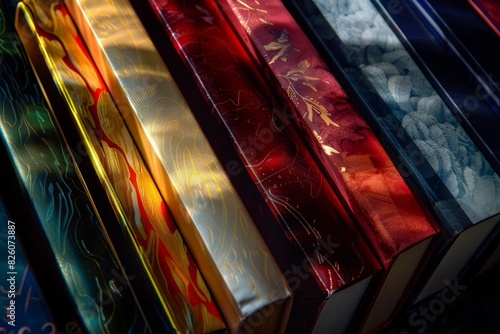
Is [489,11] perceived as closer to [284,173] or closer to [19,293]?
[284,173]

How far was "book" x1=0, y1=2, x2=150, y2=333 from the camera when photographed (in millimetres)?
611

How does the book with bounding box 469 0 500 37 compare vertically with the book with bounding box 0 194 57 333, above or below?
above

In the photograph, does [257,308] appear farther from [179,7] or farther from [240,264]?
[179,7]

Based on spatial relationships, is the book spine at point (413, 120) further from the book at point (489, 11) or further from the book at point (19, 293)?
the book at point (19, 293)

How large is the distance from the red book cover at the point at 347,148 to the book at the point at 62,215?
0.84ft

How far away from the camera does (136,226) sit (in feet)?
2.16

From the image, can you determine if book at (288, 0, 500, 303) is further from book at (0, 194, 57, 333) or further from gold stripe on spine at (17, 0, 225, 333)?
book at (0, 194, 57, 333)

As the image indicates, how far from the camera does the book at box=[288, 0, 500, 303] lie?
28.3 inches

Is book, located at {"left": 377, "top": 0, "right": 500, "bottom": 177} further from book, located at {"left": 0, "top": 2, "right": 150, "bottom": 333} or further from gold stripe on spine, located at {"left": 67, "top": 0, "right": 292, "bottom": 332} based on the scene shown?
book, located at {"left": 0, "top": 2, "right": 150, "bottom": 333}

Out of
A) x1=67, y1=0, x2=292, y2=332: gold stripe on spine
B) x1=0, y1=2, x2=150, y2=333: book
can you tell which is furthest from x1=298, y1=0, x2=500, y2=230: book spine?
x1=0, y1=2, x2=150, y2=333: book

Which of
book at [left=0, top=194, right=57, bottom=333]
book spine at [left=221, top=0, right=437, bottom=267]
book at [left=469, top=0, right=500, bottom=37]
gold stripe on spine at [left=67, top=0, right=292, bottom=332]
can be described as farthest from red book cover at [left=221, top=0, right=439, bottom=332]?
book at [left=0, top=194, right=57, bottom=333]

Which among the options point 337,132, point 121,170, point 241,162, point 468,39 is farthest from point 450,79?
point 121,170

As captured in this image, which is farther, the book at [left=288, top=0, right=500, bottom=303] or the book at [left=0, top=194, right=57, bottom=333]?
the book at [left=288, top=0, right=500, bottom=303]

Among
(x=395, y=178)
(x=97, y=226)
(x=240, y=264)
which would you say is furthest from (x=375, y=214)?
(x=97, y=226)
